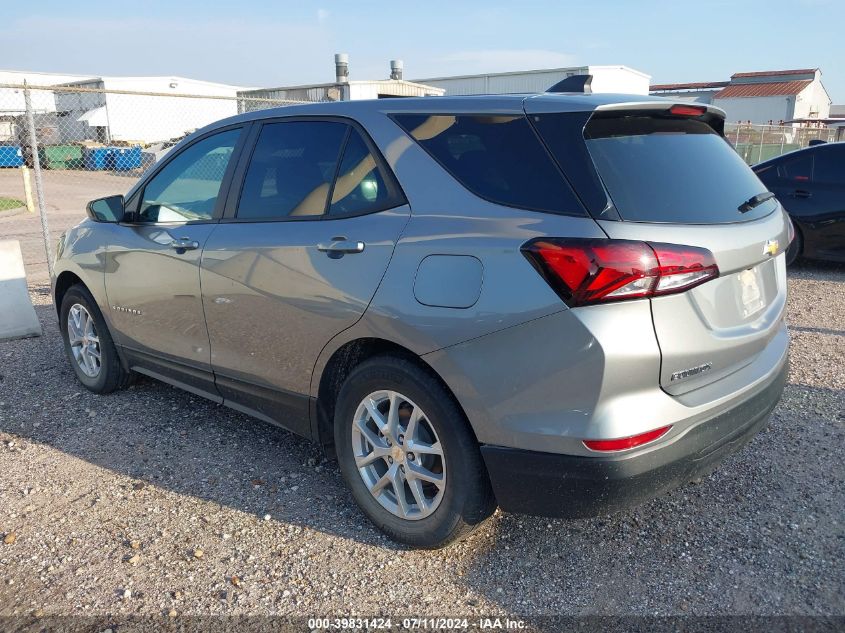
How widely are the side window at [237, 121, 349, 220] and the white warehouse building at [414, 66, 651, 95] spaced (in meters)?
26.9

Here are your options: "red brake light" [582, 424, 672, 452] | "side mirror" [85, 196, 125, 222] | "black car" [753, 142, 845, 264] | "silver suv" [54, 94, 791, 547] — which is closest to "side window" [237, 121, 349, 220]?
"silver suv" [54, 94, 791, 547]

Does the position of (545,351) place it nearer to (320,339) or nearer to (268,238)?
(320,339)

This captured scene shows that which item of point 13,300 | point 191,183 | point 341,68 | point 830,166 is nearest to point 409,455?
point 191,183

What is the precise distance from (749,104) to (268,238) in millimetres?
54151

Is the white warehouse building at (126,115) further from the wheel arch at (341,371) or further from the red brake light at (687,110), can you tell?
the red brake light at (687,110)

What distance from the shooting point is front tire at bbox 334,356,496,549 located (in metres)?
2.68

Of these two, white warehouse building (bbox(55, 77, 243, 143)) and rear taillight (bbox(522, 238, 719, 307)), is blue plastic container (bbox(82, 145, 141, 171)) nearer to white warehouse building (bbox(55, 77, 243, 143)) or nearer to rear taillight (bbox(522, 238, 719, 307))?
white warehouse building (bbox(55, 77, 243, 143))

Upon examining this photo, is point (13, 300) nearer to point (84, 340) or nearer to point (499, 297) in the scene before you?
point (84, 340)

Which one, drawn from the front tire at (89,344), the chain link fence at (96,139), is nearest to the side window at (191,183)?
the front tire at (89,344)

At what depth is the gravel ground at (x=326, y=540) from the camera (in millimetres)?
2705

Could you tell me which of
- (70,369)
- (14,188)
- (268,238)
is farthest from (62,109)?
(268,238)

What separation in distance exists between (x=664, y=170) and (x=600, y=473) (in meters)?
1.14

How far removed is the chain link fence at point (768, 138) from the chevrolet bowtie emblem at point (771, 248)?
39.4 ft

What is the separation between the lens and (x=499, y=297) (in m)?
2.44
